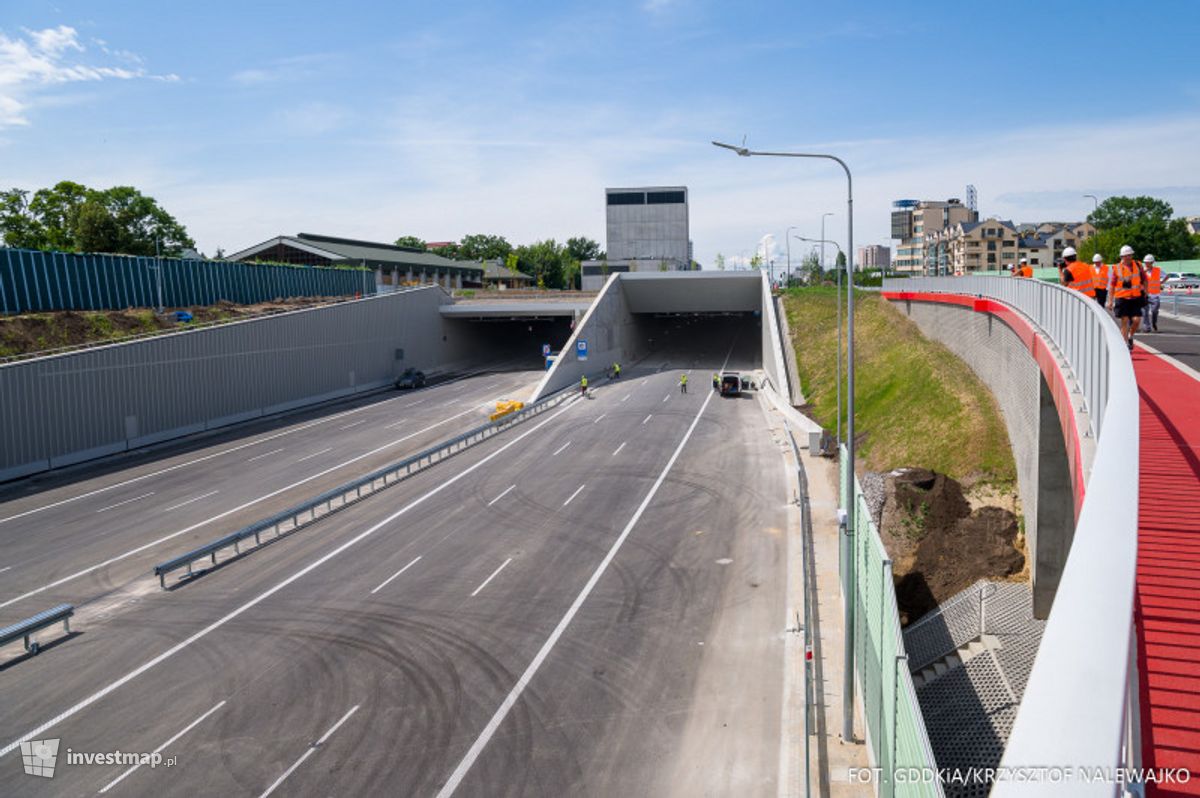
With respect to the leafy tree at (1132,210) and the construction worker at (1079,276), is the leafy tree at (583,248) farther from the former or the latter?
the construction worker at (1079,276)

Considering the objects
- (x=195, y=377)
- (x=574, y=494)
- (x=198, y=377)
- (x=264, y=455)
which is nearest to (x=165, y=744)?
(x=574, y=494)

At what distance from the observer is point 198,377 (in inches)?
1844

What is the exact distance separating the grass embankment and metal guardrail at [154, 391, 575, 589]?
19356 millimetres

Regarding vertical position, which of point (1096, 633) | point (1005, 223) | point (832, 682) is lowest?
point (832, 682)

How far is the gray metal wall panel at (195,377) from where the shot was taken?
3684 centimetres

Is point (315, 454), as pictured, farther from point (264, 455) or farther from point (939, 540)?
point (939, 540)

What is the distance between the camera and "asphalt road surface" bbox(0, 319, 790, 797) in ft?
46.9

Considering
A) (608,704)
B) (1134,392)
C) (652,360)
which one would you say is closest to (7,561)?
(608,704)

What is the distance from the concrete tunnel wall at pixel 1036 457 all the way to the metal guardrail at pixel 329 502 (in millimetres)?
22678

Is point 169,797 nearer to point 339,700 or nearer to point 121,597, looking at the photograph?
point 339,700

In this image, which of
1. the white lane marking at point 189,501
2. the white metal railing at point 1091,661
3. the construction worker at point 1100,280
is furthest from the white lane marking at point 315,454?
the white metal railing at point 1091,661

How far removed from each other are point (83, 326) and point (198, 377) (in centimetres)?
700

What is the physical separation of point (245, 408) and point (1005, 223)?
13364 cm

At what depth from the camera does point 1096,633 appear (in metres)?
3.24
